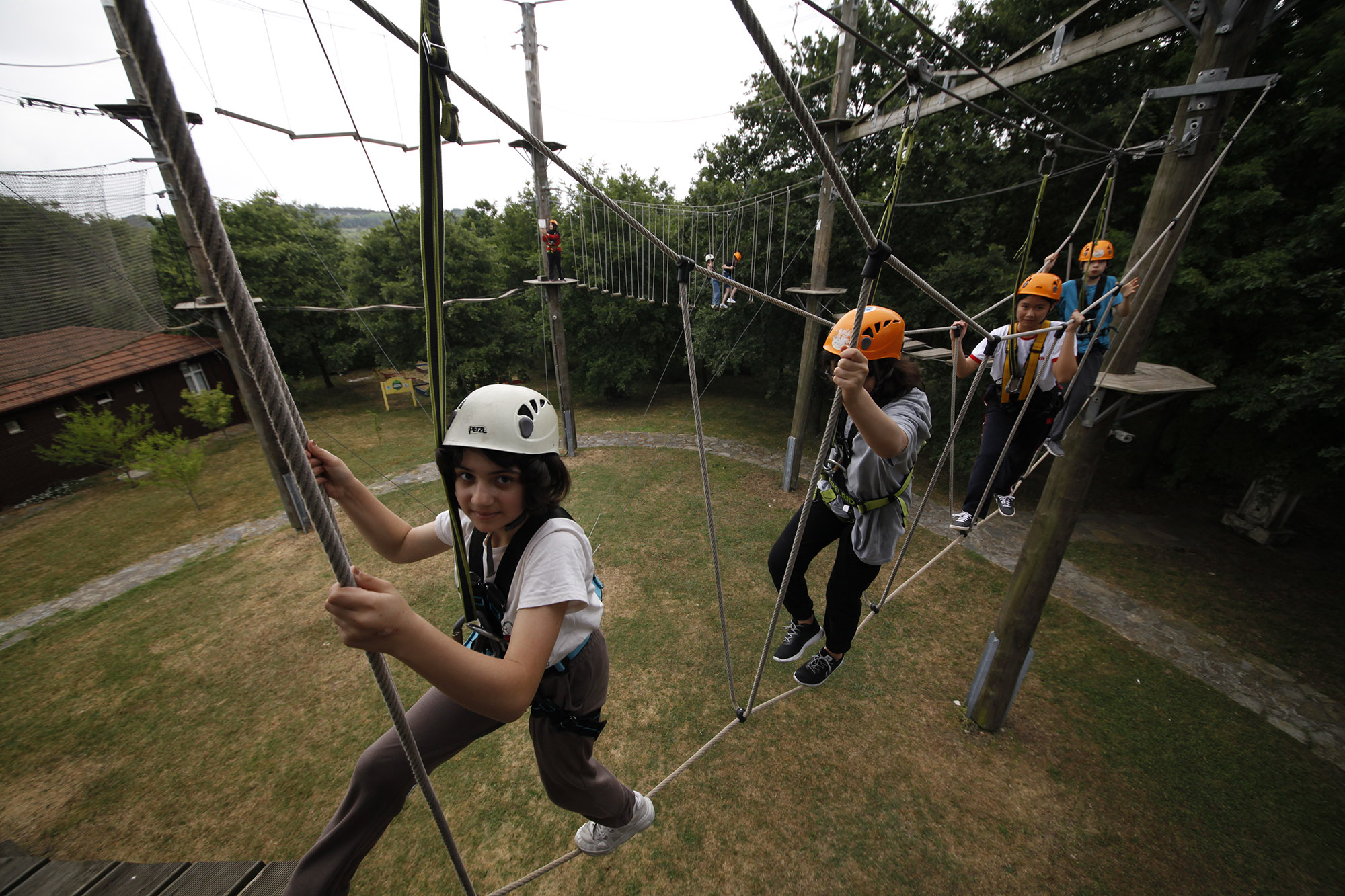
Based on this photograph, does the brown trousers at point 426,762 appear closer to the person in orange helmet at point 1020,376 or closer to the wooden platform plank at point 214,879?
the wooden platform plank at point 214,879

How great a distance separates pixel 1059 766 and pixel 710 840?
9.66ft

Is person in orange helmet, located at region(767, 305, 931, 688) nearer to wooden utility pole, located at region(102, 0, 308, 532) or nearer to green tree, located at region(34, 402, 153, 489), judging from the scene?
wooden utility pole, located at region(102, 0, 308, 532)

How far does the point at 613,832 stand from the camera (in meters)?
2.34

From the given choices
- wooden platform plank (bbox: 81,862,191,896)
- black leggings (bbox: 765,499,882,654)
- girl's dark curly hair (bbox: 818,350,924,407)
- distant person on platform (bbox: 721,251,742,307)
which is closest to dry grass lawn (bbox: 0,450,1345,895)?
wooden platform plank (bbox: 81,862,191,896)

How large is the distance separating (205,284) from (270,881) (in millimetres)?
6259

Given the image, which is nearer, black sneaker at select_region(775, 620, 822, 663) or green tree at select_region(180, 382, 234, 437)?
black sneaker at select_region(775, 620, 822, 663)

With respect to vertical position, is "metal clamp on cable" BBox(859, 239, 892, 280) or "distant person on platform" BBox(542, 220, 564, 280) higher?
"distant person on platform" BBox(542, 220, 564, 280)

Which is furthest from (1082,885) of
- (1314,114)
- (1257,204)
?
(1314,114)

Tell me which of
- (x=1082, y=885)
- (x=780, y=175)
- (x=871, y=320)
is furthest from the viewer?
(x=780, y=175)

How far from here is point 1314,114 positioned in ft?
16.3

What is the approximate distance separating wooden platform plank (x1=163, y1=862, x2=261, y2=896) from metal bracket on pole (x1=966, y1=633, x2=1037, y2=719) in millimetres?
4967

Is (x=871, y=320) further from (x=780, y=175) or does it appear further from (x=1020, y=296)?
(x=780, y=175)

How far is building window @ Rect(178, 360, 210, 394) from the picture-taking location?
13.1m

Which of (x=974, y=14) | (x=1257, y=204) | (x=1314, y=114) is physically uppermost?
(x=974, y=14)
